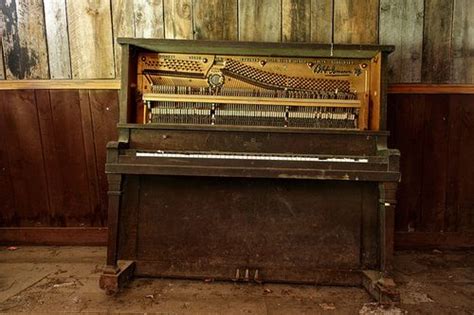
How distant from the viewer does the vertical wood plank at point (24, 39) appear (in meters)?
2.38

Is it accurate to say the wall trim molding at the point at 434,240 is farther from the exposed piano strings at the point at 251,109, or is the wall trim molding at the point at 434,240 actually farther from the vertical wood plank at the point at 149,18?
the vertical wood plank at the point at 149,18

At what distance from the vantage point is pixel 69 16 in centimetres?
239

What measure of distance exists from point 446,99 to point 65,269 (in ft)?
9.49

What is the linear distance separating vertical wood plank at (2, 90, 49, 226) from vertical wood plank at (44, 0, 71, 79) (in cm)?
26

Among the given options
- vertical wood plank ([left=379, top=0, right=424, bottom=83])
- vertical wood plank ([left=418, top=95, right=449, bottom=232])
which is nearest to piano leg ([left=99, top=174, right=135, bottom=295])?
vertical wood plank ([left=379, top=0, right=424, bottom=83])

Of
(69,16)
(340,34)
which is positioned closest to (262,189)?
(340,34)

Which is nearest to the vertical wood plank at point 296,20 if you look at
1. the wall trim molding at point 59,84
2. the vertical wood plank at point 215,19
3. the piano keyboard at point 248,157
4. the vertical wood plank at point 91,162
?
the vertical wood plank at point 215,19

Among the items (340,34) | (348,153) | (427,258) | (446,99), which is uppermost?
(340,34)

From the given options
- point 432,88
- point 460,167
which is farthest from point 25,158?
point 460,167

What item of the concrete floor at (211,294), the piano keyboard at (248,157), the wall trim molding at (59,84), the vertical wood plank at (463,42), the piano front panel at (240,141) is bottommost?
the concrete floor at (211,294)

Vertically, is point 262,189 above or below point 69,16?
below

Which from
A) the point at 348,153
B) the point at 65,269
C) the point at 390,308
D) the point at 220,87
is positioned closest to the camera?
the point at 390,308

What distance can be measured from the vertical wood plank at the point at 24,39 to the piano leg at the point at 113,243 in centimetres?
125

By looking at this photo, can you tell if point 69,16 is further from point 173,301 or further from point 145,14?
point 173,301
